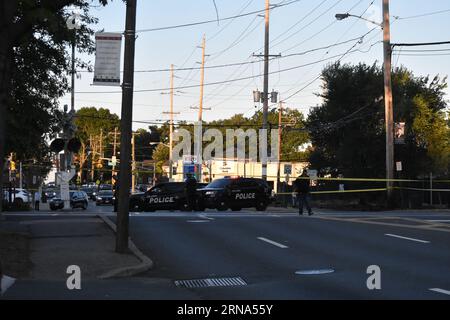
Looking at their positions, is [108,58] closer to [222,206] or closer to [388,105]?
[222,206]

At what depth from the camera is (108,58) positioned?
13617 mm

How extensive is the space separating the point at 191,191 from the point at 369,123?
69.8 feet

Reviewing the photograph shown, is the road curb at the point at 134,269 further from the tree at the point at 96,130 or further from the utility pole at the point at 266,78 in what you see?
the tree at the point at 96,130

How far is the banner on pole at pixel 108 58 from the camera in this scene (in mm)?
13547

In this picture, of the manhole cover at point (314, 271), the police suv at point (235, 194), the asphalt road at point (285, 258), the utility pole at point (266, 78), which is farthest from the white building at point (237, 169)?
the manhole cover at point (314, 271)

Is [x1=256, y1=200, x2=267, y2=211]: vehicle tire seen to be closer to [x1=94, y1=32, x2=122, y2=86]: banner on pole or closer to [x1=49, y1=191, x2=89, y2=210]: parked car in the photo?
[x1=94, y1=32, x2=122, y2=86]: banner on pole

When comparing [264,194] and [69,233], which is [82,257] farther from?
[264,194]

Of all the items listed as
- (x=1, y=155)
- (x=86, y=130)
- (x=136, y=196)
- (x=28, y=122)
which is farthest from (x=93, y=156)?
(x=1, y=155)

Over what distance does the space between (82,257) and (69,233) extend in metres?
4.40

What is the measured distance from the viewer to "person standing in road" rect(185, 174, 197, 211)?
28.1m

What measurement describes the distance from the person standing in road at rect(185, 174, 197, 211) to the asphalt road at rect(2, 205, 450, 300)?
5798 millimetres

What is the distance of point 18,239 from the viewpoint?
15453 mm

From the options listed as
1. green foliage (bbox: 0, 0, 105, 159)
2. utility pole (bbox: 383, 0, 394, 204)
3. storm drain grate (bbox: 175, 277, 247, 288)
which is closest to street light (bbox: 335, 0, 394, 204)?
utility pole (bbox: 383, 0, 394, 204)

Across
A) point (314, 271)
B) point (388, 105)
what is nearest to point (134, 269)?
point (314, 271)
